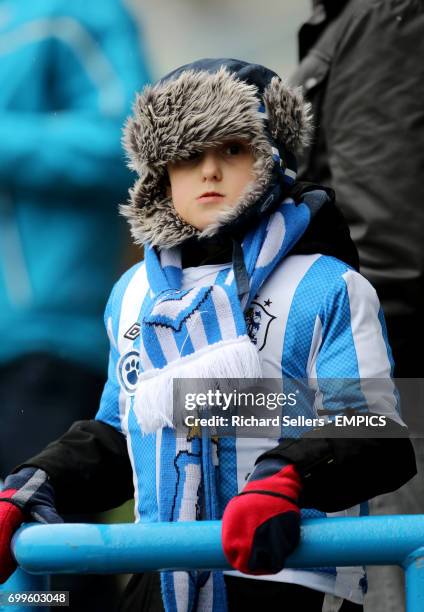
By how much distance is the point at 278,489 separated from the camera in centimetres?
149

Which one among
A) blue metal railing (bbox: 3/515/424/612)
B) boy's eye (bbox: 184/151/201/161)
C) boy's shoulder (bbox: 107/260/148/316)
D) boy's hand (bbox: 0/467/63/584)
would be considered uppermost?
boy's eye (bbox: 184/151/201/161)

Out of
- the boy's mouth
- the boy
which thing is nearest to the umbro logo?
the boy

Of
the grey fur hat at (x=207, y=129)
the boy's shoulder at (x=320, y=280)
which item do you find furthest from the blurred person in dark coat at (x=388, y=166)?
the boy's shoulder at (x=320, y=280)

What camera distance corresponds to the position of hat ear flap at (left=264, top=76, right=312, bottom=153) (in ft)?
6.35

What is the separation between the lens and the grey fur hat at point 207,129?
6.13 ft

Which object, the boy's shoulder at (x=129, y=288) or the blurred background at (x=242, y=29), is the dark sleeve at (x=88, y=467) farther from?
the blurred background at (x=242, y=29)

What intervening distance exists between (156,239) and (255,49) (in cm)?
161

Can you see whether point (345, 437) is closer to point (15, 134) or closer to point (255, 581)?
point (255, 581)

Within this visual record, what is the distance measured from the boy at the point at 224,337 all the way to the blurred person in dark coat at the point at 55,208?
617 millimetres

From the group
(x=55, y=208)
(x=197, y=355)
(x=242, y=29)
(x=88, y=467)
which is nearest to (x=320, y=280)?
(x=197, y=355)

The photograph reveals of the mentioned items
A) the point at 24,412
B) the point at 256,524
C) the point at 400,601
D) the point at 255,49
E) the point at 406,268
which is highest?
the point at 255,49

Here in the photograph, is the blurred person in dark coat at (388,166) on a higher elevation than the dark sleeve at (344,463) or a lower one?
higher

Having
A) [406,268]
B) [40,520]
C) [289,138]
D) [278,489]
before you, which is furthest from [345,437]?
[406,268]

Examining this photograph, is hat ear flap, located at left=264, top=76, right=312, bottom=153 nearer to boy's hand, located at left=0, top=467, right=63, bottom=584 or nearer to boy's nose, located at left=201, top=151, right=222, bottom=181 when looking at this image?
boy's nose, located at left=201, top=151, right=222, bottom=181
